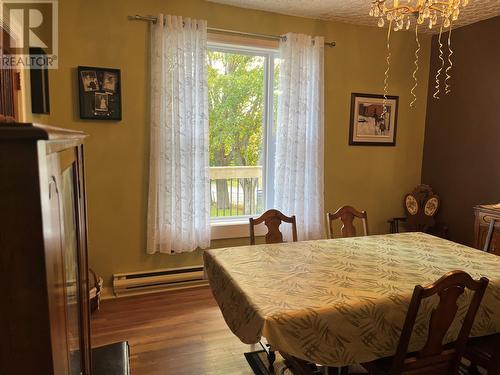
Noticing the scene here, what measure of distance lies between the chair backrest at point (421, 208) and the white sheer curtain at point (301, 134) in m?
1.11

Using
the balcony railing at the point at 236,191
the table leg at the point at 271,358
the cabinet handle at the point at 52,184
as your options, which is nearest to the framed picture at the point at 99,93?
the balcony railing at the point at 236,191

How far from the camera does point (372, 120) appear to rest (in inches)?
157

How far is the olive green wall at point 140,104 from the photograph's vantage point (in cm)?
296

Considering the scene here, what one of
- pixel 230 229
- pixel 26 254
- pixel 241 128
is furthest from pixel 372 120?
pixel 26 254

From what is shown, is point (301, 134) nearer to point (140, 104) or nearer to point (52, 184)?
point (140, 104)

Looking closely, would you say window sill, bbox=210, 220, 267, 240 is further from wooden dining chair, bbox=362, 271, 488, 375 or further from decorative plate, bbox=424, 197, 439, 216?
wooden dining chair, bbox=362, 271, 488, 375

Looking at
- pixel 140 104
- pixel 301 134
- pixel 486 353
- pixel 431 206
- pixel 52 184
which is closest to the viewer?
pixel 52 184

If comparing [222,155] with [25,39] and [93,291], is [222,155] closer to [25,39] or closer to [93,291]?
[93,291]

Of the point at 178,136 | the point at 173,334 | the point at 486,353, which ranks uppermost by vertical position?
the point at 178,136

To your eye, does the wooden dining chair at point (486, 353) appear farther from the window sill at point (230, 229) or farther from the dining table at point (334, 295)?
the window sill at point (230, 229)

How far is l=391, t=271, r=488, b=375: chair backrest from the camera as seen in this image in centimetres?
137

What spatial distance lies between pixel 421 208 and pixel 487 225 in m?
0.88

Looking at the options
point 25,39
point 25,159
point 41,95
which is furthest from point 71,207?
point 41,95

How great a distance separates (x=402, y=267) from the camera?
6.59ft
